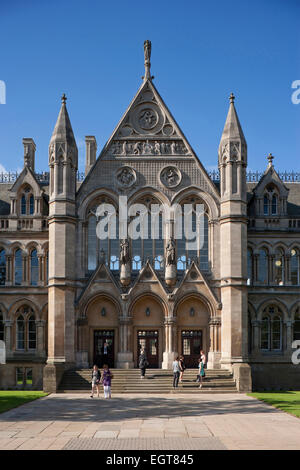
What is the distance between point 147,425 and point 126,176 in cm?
2341

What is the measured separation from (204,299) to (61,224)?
35.3ft

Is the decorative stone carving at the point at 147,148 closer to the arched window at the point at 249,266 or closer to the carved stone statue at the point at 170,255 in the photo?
the carved stone statue at the point at 170,255

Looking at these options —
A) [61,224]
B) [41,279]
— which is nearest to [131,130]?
[61,224]

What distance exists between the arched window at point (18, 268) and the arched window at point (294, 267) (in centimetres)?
1932

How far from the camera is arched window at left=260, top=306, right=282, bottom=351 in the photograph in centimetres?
4428

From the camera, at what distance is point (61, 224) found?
41.7 metres

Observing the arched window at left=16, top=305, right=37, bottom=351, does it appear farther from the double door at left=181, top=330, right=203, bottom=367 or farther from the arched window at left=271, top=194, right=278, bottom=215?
the arched window at left=271, top=194, right=278, bottom=215

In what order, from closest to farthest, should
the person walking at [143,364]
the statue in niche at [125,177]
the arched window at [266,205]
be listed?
the person walking at [143,364], the statue in niche at [125,177], the arched window at [266,205]

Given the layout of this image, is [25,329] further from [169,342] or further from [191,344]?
[191,344]

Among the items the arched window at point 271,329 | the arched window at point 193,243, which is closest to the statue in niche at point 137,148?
the arched window at point 193,243

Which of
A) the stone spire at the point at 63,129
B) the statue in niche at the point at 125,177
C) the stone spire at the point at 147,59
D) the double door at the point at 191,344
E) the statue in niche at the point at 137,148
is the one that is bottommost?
the double door at the point at 191,344

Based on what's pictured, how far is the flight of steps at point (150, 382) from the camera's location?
37.4 meters

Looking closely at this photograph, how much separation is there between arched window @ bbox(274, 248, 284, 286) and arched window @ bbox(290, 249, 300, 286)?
28.9 inches
